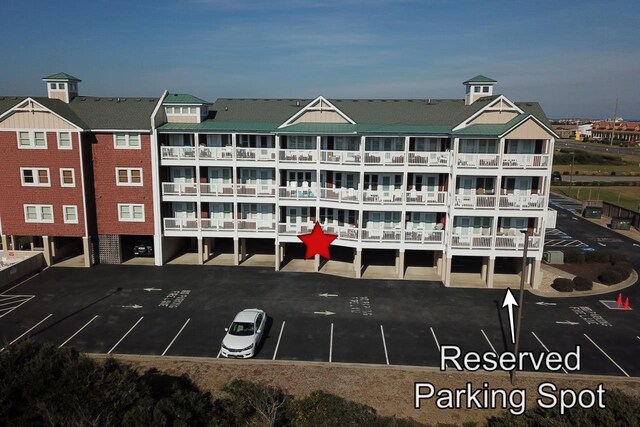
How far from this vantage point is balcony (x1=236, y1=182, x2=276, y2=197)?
118 ft

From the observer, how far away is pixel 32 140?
34219 mm

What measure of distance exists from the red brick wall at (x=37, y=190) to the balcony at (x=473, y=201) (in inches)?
1095

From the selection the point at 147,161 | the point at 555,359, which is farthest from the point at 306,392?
the point at 147,161

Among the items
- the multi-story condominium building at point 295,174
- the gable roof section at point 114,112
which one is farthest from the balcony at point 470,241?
the gable roof section at point 114,112

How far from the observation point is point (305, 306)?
95.9ft

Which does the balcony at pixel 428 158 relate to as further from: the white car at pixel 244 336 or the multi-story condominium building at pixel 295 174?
the white car at pixel 244 336

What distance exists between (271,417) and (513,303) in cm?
1918

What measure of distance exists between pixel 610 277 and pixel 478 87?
1737 centimetres

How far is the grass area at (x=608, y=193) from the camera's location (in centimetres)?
6788

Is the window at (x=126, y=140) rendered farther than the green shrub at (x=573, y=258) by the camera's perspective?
No

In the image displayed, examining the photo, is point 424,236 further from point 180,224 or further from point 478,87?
point 180,224

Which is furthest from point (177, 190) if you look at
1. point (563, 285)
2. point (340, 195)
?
point (563, 285)

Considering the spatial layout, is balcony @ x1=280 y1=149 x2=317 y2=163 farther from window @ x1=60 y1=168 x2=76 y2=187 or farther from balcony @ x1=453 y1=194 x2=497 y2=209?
window @ x1=60 y1=168 x2=76 y2=187

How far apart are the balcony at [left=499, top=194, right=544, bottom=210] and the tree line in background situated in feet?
52.5
